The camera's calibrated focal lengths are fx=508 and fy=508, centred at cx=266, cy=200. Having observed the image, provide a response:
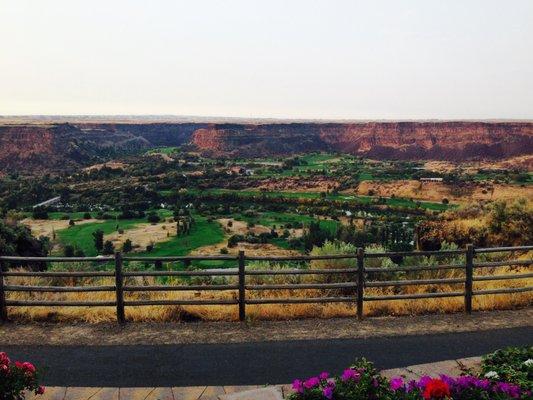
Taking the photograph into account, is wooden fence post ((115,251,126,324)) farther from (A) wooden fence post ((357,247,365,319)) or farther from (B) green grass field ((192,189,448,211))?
(B) green grass field ((192,189,448,211))

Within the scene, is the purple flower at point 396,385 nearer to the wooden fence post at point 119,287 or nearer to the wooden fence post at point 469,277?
the wooden fence post at point 469,277

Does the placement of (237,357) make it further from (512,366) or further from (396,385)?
(512,366)

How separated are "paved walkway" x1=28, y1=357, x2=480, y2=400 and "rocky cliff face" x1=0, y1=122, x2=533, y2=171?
110429 millimetres

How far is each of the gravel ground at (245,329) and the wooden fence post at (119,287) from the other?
15cm

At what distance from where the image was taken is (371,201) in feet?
217

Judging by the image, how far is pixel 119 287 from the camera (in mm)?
8445

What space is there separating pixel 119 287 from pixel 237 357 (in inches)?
97.6

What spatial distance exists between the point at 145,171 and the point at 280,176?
26127mm

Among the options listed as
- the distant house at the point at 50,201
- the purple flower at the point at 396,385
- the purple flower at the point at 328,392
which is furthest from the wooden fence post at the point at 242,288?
the distant house at the point at 50,201

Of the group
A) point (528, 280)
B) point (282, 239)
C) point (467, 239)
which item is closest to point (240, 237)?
point (282, 239)

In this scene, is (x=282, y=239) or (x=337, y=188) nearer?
(x=282, y=239)

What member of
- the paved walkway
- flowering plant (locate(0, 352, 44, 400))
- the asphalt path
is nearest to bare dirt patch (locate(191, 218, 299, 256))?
the asphalt path

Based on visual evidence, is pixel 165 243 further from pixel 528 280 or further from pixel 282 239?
pixel 528 280

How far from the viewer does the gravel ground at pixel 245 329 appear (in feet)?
26.1
